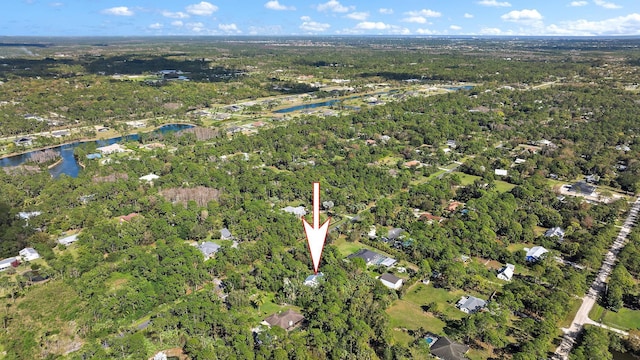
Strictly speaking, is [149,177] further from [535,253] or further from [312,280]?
[535,253]

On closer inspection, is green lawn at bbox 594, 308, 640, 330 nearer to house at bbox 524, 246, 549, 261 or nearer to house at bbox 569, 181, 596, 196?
house at bbox 524, 246, 549, 261

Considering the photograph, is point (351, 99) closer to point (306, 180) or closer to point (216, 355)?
point (306, 180)

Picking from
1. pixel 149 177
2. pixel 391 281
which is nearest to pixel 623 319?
pixel 391 281

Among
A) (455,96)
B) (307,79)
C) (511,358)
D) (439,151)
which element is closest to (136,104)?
(307,79)

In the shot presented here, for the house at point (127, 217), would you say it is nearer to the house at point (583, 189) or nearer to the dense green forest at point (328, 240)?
the dense green forest at point (328, 240)

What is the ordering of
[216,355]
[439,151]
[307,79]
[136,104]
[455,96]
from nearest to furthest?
[216,355] < [439,151] < [136,104] < [455,96] < [307,79]
